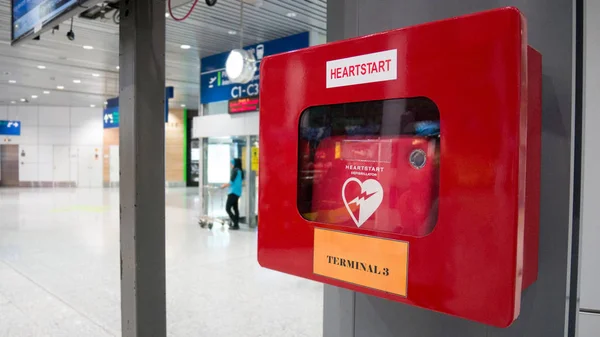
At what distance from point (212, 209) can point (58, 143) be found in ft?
46.7

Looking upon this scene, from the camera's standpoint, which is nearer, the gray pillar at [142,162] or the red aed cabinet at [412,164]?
the red aed cabinet at [412,164]

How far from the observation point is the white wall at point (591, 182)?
943 millimetres

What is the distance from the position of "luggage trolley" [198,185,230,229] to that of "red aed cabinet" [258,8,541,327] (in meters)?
8.27

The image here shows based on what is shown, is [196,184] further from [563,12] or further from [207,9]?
[563,12]

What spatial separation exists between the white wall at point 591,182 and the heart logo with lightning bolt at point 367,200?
1.47ft

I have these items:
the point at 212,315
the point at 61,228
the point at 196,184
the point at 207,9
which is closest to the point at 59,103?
the point at 196,184

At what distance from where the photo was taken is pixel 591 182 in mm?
956

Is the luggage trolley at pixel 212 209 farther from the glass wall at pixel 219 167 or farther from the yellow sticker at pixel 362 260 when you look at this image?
the yellow sticker at pixel 362 260

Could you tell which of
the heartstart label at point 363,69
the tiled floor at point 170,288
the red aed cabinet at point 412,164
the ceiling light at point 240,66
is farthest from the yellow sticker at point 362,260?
the ceiling light at point 240,66

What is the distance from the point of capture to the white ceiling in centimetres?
708

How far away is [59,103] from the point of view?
64.2ft

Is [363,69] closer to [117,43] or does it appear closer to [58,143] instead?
[117,43]

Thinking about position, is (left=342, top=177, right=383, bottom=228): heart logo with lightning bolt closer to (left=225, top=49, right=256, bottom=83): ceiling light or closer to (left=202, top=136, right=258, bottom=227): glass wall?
(left=225, top=49, right=256, bottom=83): ceiling light

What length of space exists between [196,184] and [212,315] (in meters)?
18.6
